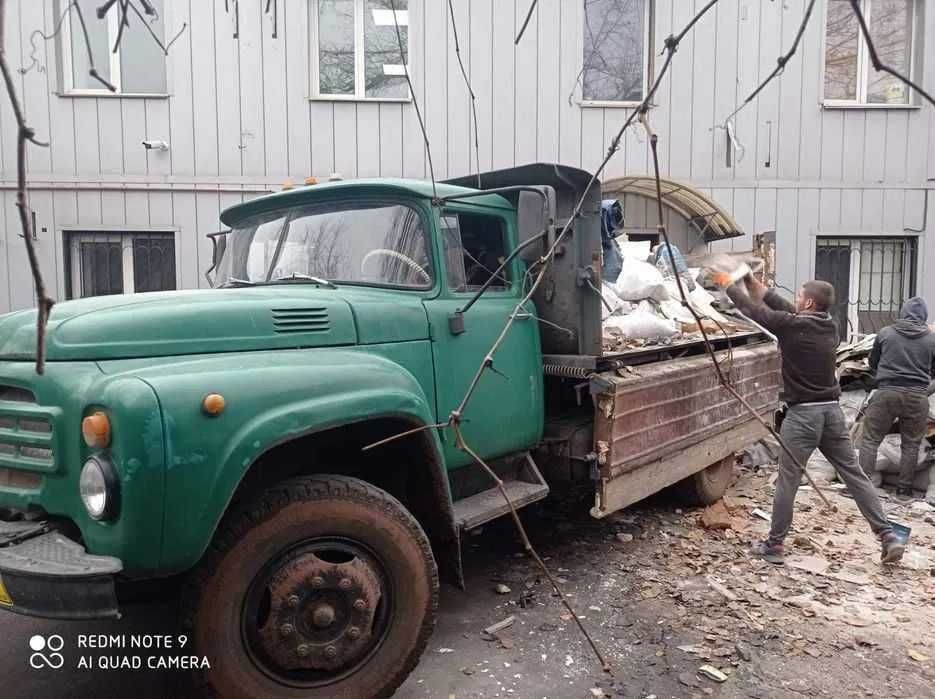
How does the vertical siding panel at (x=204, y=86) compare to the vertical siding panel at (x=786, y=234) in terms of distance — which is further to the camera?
the vertical siding panel at (x=786, y=234)

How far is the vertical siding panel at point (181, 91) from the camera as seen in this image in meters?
8.05

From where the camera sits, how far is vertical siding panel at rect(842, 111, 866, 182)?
871 cm

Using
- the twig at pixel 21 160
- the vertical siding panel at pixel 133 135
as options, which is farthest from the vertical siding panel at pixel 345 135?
the twig at pixel 21 160

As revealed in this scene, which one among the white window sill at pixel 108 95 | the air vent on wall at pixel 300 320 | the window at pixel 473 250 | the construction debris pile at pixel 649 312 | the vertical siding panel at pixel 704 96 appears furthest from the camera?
the vertical siding panel at pixel 704 96

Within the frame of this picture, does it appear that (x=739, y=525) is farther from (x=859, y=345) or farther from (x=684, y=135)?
(x=684, y=135)

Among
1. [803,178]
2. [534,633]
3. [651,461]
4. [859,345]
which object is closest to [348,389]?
[534,633]

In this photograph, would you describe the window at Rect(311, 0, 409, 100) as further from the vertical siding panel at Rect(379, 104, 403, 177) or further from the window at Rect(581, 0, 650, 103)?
the window at Rect(581, 0, 650, 103)

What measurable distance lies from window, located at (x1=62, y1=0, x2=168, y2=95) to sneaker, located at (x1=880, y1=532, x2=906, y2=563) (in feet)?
27.5

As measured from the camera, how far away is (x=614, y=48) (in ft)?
28.5

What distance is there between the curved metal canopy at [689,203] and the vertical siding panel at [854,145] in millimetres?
1929

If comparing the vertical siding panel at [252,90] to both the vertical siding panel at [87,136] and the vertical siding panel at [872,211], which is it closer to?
the vertical siding panel at [87,136]

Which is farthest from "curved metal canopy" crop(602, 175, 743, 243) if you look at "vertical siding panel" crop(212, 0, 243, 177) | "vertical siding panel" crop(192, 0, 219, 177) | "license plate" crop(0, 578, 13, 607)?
"license plate" crop(0, 578, 13, 607)

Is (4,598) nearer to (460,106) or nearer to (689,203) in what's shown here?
(460,106)

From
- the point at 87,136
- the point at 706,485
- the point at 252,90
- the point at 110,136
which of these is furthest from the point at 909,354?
the point at 87,136
